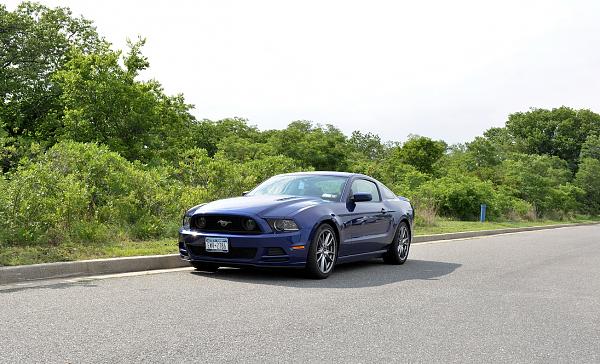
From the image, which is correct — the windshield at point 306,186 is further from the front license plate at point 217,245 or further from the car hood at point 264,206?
the front license plate at point 217,245

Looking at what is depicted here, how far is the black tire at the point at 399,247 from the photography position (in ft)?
36.0

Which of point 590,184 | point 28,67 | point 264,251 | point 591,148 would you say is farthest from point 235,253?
point 591,148

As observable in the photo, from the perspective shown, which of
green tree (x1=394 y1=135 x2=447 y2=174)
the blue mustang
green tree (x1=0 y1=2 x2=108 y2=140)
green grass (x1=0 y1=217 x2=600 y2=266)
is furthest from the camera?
green tree (x1=394 y1=135 x2=447 y2=174)

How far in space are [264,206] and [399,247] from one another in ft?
11.1

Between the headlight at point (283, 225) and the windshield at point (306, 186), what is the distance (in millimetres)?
1138

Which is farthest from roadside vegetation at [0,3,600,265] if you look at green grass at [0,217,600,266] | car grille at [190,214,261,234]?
car grille at [190,214,261,234]

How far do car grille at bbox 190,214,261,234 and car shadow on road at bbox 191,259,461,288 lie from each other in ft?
2.05

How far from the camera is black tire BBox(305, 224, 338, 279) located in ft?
27.9

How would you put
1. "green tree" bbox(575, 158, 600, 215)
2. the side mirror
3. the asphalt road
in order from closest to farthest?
the asphalt road, the side mirror, "green tree" bbox(575, 158, 600, 215)

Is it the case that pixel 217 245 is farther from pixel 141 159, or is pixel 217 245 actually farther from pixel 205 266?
pixel 141 159

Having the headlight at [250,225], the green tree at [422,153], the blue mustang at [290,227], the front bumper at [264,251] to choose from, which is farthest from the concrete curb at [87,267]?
the green tree at [422,153]

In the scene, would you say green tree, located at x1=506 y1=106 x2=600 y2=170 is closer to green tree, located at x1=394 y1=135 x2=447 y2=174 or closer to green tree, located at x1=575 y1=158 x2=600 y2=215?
green tree, located at x1=575 y1=158 x2=600 y2=215

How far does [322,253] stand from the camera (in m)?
8.78

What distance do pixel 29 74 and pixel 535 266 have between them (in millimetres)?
41222
